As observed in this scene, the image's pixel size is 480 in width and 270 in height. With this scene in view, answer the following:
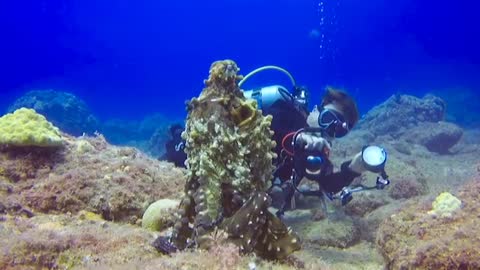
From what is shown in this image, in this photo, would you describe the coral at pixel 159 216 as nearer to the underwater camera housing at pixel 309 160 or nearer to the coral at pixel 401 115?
the underwater camera housing at pixel 309 160

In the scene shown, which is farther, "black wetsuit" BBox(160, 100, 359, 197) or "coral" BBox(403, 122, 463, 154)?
"coral" BBox(403, 122, 463, 154)

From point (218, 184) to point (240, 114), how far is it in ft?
1.99

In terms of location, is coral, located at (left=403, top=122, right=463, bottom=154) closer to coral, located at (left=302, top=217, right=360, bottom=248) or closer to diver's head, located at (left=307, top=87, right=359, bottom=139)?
diver's head, located at (left=307, top=87, right=359, bottom=139)

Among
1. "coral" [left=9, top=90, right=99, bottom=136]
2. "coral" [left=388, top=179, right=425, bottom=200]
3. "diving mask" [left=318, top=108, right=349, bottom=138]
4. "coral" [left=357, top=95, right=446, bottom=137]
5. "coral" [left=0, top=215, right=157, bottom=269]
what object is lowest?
"coral" [left=0, top=215, right=157, bottom=269]

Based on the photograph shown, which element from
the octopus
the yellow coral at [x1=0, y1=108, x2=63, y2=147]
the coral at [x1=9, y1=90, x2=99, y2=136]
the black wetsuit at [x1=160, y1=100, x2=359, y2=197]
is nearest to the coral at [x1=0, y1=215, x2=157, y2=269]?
the octopus

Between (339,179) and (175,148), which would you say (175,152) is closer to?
(175,148)

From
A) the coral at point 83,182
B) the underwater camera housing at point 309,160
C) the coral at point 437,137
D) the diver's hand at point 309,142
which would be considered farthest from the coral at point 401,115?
the coral at point 83,182

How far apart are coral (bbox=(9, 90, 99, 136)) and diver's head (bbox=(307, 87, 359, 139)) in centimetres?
1893

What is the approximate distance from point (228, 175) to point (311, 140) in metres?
2.70

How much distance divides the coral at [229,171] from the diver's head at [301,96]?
10.2 feet

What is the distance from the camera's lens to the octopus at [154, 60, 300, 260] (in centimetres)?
286

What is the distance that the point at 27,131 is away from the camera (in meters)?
4.90

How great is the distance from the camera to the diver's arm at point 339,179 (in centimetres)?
621

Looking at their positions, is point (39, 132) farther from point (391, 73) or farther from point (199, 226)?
point (391, 73)
